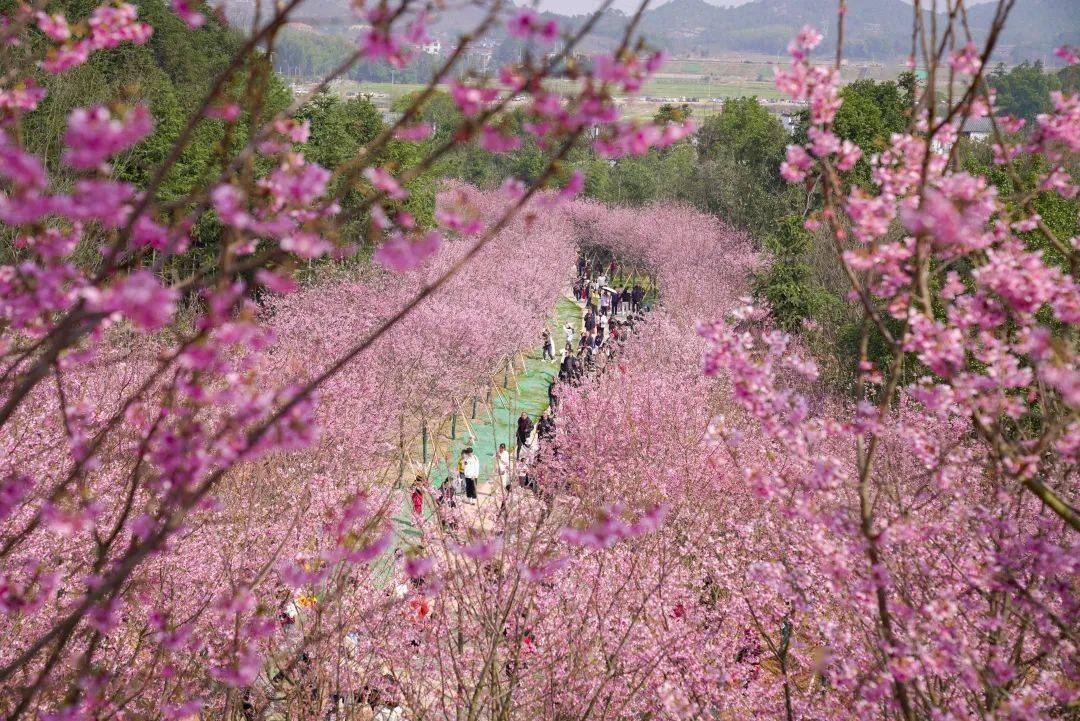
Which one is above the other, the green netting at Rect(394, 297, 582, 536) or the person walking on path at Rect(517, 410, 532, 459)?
the person walking on path at Rect(517, 410, 532, 459)

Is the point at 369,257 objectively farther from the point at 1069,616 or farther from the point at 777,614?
the point at 1069,616

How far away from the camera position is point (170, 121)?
2434 cm

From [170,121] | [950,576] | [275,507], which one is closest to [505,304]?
[170,121]

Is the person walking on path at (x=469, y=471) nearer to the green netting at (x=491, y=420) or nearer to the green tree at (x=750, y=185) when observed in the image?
the green netting at (x=491, y=420)

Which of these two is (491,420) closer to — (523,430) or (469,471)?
(523,430)

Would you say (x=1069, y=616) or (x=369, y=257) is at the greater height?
(x=1069, y=616)

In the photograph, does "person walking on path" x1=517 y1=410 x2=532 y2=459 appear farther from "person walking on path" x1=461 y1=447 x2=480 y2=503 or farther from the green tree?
the green tree

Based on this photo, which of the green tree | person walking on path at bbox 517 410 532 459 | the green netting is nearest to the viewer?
person walking on path at bbox 517 410 532 459

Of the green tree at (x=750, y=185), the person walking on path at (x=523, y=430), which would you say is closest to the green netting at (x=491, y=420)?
the person walking on path at (x=523, y=430)

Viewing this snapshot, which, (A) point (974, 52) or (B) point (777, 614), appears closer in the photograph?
(A) point (974, 52)

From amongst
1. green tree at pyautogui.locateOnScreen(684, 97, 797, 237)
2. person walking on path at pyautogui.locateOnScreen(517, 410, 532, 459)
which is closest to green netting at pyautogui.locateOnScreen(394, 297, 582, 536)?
person walking on path at pyautogui.locateOnScreen(517, 410, 532, 459)

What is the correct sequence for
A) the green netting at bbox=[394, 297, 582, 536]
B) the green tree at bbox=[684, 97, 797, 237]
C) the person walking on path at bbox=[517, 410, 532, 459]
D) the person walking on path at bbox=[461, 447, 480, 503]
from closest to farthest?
the person walking on path at bbox=[461, 447, 480, 503] < the person walking on path at bbox=[517, 410, 532, 459] < the green netting at bbox=[394, 297, 582, 536] < the green tree at bbox=[684, 97, 797, 237]

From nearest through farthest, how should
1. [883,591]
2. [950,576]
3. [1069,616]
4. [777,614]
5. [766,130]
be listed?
[883,591] → [1069,616] → [950,576] → [777,614] → [766,130]

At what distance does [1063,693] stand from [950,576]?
5.16 feet
